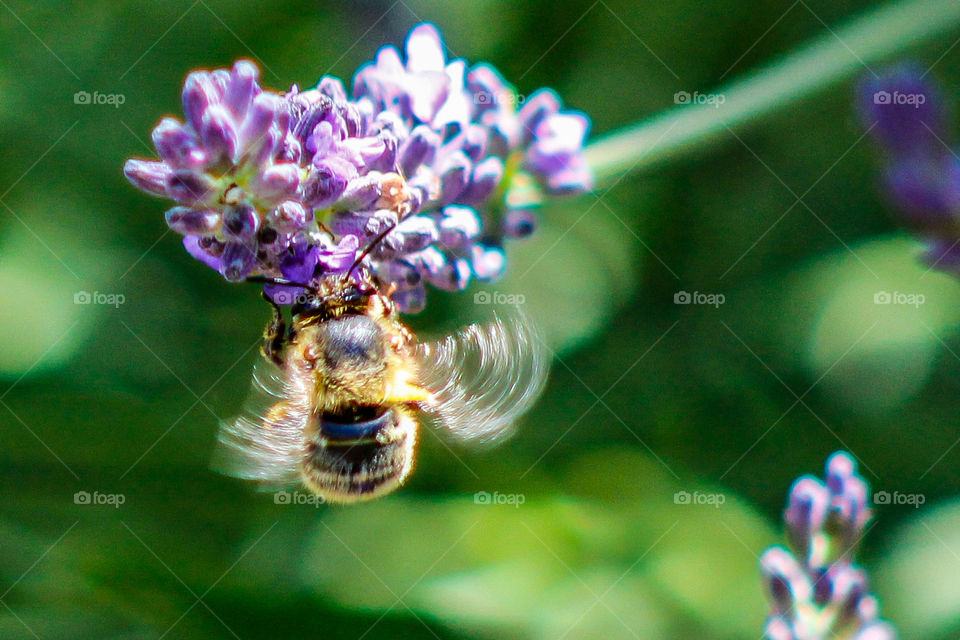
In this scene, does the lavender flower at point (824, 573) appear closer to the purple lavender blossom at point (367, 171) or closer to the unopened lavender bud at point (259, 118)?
the purple lavender blossom at point (367, 171)

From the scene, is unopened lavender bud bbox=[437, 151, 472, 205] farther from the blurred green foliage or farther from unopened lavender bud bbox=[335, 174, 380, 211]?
the blurred green foliage

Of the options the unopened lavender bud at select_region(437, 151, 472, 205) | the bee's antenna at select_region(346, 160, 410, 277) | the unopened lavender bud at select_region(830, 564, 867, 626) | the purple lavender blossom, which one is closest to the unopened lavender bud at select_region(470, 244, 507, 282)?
the purple lavender blossom

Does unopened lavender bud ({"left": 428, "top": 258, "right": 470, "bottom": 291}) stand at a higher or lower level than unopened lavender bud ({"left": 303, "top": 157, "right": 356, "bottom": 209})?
higher

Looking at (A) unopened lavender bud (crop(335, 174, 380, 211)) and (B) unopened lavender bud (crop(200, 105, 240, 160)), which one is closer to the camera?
(B) unopened lavender bud (crop(200, 105, 240, 160))

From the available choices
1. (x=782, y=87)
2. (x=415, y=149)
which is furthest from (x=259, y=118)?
(x=782, y=87)

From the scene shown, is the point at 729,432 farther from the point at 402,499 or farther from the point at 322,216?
the point at 322,216

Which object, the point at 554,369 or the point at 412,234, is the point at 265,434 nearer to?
the point at 412,234

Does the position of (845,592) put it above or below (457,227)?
below
